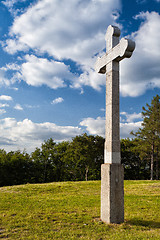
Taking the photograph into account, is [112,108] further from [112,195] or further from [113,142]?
[112,195]

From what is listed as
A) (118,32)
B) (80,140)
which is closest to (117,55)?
(118,32)

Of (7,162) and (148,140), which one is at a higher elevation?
(148,140)

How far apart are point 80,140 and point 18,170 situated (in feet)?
40.7

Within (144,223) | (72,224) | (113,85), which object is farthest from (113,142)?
(72,224)

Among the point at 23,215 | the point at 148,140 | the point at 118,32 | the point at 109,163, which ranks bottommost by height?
the point at 23,215

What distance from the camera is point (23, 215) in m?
7.18

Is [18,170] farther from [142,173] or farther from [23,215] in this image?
[23,215]

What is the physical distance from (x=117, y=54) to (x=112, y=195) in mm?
4560

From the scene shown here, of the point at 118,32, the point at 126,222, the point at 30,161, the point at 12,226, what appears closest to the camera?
the point at 12,226

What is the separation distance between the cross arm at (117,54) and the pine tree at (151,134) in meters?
20.1

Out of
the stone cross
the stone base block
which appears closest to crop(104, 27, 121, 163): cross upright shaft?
the stone cross

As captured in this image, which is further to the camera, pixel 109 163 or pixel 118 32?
pixel 118 32

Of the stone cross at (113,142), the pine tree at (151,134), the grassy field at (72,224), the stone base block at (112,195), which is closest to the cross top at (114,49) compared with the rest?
the stone cross at (113,142)

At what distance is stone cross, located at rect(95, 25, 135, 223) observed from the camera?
6.21 meters
